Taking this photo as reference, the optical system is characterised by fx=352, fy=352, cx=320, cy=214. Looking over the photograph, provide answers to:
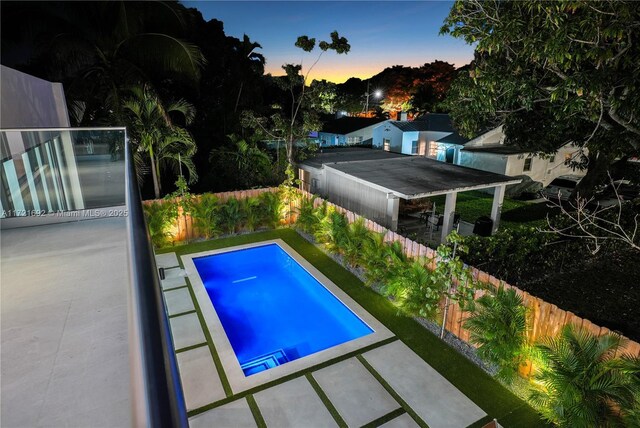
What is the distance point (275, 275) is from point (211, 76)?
13.0 m

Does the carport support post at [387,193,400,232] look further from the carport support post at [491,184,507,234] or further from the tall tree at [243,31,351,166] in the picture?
the tall tree at [243,31,351,166]

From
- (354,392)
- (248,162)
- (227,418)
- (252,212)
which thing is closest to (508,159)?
(248,162)

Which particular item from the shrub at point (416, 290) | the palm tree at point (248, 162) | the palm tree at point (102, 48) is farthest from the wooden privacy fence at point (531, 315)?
the palm tree at point (102, 48)

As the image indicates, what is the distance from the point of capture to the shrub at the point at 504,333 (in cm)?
579

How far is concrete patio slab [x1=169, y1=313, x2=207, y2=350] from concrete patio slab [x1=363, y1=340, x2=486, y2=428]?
334cm

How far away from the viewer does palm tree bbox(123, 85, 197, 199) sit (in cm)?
1256

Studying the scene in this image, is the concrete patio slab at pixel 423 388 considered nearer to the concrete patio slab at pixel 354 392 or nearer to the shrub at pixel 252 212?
the concrete patio slab at pixel 354 392

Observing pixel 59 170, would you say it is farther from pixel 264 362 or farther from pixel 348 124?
pixel 348 124

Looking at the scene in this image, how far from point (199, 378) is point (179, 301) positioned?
275 centimetres

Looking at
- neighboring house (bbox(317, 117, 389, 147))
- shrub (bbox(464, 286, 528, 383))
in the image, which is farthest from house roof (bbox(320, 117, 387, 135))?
shrub (bbox(464, 286, 528, 383))

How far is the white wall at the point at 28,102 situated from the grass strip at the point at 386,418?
270 inches

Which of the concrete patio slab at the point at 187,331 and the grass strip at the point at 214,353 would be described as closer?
the grass strip at the point at 214,353

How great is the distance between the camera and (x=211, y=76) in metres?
18.6

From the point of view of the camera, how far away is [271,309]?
29.1 feet
